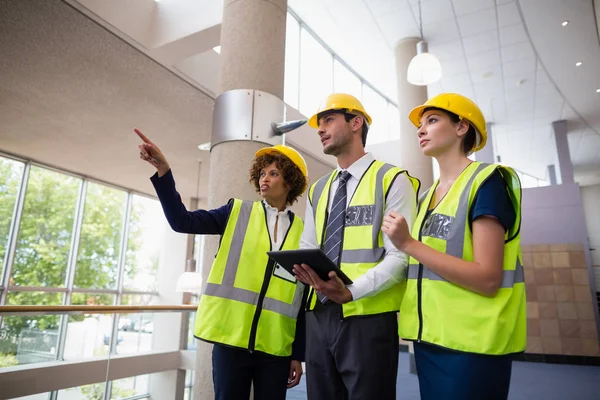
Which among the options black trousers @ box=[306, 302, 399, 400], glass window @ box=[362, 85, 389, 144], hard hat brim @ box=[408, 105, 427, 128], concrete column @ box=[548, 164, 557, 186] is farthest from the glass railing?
concrete column @ box=[548, 164, 557, 186]

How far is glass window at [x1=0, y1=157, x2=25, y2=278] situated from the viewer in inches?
307

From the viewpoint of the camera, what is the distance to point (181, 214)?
1.71 meters

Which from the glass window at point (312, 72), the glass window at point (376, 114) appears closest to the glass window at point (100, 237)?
the glass window at point (312, 72)

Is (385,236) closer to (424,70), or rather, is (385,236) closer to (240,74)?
(240,74)

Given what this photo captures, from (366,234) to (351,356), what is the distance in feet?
1.39

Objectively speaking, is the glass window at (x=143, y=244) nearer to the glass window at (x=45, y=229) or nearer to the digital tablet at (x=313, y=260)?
the glass window at (x=45, y=229)

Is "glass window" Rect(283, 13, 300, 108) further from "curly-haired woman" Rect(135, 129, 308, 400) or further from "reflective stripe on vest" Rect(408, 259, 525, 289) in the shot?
"reflective stripe on vest" Rect(408, 259, 525, 289)

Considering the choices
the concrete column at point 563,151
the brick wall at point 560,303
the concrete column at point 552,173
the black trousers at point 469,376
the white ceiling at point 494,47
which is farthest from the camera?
the concrete column at point 552,173

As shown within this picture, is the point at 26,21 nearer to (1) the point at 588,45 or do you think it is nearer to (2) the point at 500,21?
(2) the point at 500,21

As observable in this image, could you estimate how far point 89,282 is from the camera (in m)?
9.29

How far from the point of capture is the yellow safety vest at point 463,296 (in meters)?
1.21

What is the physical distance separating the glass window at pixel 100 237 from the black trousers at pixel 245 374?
8832 mm

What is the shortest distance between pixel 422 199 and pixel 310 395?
0.87 m

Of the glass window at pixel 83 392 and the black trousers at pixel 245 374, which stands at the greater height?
the black trousers at pixel 245 374
